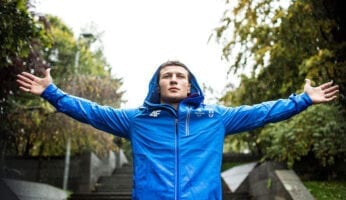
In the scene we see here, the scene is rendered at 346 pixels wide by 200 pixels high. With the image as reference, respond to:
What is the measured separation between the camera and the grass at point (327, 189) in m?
7.33

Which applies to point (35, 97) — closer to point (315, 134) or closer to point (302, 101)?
point (315, 134)

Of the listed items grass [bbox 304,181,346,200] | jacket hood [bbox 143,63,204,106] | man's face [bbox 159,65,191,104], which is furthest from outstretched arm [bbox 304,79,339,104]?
grass [bbox 304,181,346,200]

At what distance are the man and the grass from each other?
4.30m

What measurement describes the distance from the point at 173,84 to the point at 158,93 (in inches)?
10.7

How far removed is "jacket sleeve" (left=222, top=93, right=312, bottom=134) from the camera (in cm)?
343

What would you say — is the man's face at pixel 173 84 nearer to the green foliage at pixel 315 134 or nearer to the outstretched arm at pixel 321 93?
the outstretched arm at pixel 321 93

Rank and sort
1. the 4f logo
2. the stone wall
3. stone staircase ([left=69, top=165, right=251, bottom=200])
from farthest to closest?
the stone wall < stone staircase ([left=69, top=165, right=251, bottom=200]) < the 4f logo

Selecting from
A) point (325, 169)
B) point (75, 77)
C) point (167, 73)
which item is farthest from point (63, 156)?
point (167, 73)

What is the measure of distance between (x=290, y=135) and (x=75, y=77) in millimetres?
5071

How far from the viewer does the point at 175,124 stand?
3.33 metres

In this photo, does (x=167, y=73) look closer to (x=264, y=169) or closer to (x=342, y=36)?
(x=342, y=36)

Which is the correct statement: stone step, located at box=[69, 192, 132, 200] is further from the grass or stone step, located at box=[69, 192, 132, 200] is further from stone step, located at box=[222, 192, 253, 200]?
the grass

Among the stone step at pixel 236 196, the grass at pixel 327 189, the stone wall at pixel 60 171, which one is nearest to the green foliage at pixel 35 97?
the stone wall at pixel 60 171

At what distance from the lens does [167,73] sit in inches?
142
